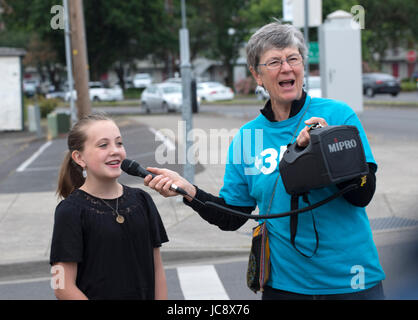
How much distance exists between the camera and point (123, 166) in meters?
2.77

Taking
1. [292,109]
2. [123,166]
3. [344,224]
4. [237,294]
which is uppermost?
[292,109]

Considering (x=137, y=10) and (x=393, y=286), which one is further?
(x=137, y=10)

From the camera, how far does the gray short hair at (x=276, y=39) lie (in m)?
2.81

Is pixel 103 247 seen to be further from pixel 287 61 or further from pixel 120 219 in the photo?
pixel 287 61

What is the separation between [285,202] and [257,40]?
696mm

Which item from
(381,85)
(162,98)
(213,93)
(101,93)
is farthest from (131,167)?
(101,93)

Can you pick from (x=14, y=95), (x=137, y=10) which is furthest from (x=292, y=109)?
(x=137, y=10)

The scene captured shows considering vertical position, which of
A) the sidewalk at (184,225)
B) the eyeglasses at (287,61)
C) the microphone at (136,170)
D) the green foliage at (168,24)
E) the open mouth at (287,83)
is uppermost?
the green foliage at (168,24)

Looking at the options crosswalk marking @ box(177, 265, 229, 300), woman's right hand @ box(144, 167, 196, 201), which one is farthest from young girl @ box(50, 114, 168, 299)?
crosswalk marking @ box(177, 265, 229, 300)

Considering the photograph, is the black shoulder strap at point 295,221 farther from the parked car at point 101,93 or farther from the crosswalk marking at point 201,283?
the parked car at point 101,93

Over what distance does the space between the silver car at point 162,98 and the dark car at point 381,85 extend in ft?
47.0

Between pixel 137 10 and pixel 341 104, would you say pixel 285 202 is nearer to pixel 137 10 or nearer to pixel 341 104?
pixel 341 104

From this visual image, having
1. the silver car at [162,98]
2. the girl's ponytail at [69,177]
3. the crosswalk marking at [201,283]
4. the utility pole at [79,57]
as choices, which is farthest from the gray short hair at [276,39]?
the silver car at [162,98]
